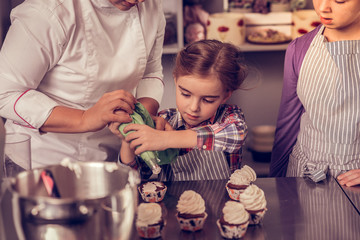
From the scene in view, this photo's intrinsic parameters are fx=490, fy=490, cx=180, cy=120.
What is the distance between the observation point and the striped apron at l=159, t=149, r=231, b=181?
1606 millimetres

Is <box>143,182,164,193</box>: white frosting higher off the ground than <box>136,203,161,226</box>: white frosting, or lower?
lower

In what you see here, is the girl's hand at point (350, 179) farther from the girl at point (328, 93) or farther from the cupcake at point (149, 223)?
the cupcake at point (149, 223)

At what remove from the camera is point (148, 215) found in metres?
1.06

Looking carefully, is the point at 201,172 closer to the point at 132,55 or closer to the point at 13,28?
the point at 132,55

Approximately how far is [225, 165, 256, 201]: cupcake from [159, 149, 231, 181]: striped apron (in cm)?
27

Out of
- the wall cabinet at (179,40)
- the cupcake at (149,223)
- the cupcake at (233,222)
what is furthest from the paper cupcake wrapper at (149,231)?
the wall cabinet at (179,40)

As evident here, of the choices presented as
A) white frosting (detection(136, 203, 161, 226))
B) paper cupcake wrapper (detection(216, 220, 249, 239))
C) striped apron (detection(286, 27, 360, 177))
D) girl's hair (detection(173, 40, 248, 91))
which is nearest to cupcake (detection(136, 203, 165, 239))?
white frosting (detection(136, 203, 161, 226))

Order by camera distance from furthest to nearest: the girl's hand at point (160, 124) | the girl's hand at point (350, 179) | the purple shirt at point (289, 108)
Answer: the purple shirt at point (289, 108) → the girl's hand at point (160, 124) → the girl's hand at point (350, 179)

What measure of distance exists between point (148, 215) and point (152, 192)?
0.62 ft

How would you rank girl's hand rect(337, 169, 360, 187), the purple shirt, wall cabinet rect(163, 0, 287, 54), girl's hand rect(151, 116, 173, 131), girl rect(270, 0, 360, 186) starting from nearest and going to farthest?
girl's hand rect(337, 169, 360, 187) → girl's hand rect(151, 116, 173, 131) → girl rect(270, 0, 360, 186) → the purple shirt → wall cabinet rect(163, 0, 287, 54)

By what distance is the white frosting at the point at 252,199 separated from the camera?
3.68ft

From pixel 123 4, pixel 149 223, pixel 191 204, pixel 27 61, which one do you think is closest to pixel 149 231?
pixel 149 223

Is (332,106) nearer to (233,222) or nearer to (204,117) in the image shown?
(204,117)

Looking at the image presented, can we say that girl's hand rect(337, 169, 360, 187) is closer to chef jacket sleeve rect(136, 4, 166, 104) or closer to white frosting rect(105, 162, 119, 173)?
chef jacket sleeve rect(136, 4, 166, 104)
